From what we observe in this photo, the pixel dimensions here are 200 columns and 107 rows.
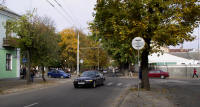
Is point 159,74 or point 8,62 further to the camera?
point 159,74

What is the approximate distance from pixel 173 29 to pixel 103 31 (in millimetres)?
4599

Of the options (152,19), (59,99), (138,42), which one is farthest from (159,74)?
(59,99)

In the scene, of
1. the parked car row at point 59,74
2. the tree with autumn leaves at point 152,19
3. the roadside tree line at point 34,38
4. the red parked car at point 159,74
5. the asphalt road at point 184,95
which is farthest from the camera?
the parked car row at point 59,74

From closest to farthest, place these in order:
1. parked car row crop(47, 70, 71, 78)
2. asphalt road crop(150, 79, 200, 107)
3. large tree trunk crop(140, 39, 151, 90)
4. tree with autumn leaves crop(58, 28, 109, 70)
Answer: asphalt road crop(150, 79, 200, 107) < large tree trunk crop(140, 39, 151, 90) < parked car row crop(47, 70, 71, 78) < tree with autumn leaves crop(58, 28, 109, 70)

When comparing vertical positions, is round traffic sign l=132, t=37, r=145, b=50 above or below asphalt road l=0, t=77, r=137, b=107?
above

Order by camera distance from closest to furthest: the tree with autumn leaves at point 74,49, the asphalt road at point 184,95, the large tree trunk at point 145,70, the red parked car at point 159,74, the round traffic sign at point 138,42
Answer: the asphalt road at point 184,95 < the round traffic sign at point 138,42 < the large tree trunk at point 145,70 < the red parked car at point 159,74 < the tree with autumn leaves at point 74,49

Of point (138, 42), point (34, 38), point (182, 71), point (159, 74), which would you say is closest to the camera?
point (138, 42)

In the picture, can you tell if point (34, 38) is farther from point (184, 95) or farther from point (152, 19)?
point (184, 95)

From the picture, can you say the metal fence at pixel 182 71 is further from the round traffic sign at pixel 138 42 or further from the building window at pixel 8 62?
the round traffic sign at pixel 138 42

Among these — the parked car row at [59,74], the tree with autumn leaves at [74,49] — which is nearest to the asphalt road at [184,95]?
the parked car row at [59,74]

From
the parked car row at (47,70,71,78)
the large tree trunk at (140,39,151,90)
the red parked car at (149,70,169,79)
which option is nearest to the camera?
the large tree trunk at (140,39,151,90)

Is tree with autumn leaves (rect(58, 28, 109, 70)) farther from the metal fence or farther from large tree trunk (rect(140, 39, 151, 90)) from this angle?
large tree trunk (rect(140, 39, 151, 90))

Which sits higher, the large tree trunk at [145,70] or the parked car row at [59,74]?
the large tree trunk at [145,70]

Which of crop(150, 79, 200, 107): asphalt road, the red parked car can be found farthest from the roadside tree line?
the red parked car
